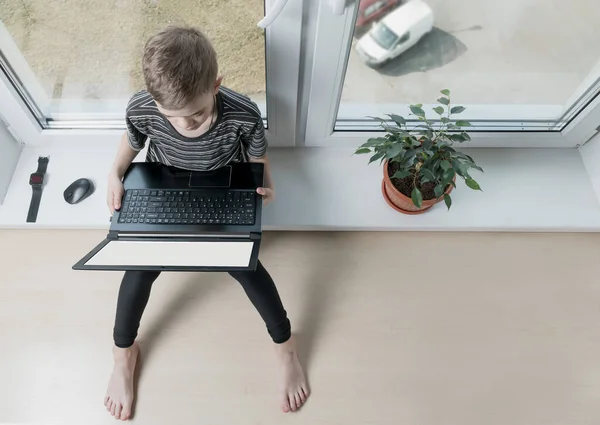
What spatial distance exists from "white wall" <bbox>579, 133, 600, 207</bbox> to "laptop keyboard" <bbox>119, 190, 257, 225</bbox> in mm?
1011

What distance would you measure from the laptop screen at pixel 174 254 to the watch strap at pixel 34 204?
18.9 inches

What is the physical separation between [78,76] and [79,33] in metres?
0.16

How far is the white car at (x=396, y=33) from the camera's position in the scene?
1003 mm

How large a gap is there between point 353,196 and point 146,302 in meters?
0.62

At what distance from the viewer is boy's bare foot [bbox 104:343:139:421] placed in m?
1.10

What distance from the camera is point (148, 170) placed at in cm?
106

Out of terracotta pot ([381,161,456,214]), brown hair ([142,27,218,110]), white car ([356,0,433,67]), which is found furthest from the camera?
terracotta pot ([381,161,456,214])

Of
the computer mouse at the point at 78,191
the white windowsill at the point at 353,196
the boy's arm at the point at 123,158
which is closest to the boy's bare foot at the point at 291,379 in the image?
the white windowsill at the point at 353,196

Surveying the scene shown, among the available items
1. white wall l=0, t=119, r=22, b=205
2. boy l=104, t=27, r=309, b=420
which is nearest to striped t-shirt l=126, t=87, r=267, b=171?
boy l=104, t=27, r=309, b=420

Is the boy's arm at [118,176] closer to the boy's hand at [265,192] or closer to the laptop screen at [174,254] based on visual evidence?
the laptop screen at [174,254]

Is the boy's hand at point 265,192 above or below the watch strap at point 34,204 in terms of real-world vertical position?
above

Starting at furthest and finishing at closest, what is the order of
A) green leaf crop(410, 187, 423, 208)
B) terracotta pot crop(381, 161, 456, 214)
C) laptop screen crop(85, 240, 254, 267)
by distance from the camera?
terracotta pot crop(381, 161, 456, 214) → green leaf crop(410, 187, 423, 208) → laptop screen crop(85, 240, 254, 267)

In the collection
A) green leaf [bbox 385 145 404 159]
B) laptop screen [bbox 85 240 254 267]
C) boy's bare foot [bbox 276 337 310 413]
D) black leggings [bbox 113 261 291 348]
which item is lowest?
boy's bare foot [bbox 276 337 310 413]

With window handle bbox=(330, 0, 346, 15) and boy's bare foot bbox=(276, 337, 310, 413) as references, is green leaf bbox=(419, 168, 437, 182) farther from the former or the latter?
boy's bare foot bbox=(276, 337, 310, 413)
